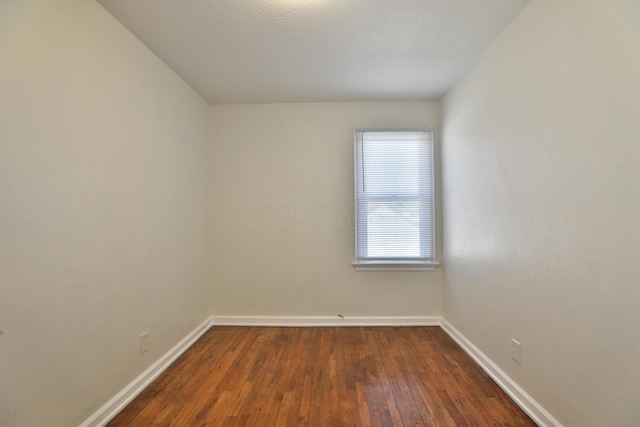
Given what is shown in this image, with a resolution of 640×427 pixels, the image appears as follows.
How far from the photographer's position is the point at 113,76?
188 cm

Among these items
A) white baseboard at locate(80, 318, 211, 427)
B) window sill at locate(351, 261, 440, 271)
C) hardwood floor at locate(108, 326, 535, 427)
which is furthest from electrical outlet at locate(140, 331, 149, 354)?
window sill at locate(351, 261, 440, 271)

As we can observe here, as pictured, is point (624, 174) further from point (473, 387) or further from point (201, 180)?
point (201, 180)

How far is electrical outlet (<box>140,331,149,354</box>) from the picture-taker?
6.93 feet

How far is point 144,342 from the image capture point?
7.04ft

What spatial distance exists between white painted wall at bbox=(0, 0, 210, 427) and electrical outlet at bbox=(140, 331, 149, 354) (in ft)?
0.18

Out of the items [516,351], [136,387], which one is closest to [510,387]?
[516,351]

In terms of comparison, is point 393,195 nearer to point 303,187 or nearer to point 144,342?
point 303,187

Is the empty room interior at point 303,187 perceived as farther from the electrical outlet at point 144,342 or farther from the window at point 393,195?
the window at point 393,195

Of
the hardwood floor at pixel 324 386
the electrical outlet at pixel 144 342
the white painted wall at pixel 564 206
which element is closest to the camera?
the white painted wall at pixel 564 206

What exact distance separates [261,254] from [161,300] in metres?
1.18

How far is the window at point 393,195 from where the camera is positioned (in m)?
3.29

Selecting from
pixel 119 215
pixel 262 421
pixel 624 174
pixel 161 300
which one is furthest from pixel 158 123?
pixel 624 174

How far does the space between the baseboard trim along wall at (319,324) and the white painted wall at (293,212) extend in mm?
79

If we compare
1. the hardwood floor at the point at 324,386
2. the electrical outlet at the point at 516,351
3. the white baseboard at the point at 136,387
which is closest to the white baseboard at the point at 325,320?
the hardwood floor at the point at 324,386
